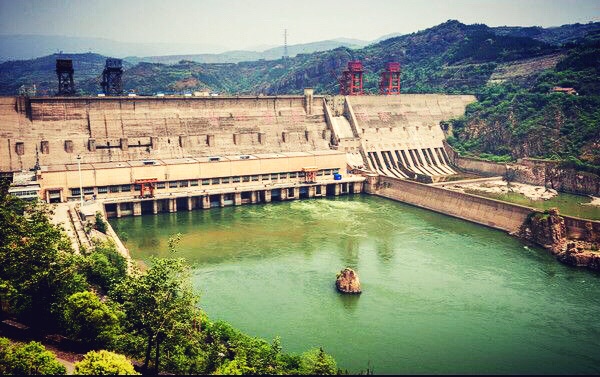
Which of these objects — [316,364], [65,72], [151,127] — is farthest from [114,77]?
[316,364]

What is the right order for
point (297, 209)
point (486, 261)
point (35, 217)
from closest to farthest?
point (35, 217) < point (486, 261) < point (297, 209)

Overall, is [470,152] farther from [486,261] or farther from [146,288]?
[146,288]

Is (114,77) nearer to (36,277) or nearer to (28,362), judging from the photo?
(36,277)

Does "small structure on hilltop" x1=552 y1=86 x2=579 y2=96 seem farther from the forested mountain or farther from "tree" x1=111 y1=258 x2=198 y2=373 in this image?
"tree" x1=111 y1=258 x2=198 y2=373

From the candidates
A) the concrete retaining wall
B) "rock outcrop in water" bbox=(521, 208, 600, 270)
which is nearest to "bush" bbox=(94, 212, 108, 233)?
the concrete retaining wall

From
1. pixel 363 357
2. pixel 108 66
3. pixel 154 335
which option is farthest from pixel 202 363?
pixel 108 66
